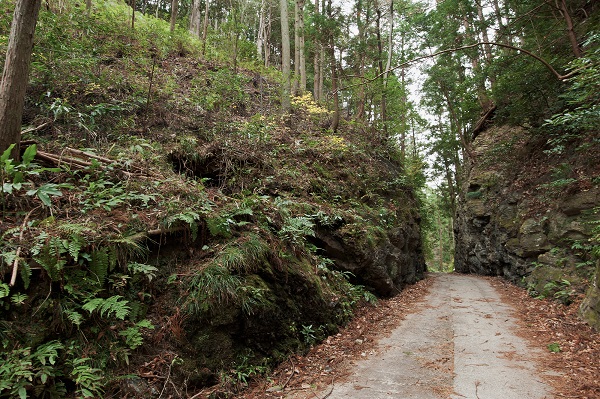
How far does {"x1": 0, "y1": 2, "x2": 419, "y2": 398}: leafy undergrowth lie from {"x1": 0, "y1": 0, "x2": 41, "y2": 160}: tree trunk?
49cm

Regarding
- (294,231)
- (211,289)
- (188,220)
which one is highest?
(188,220)

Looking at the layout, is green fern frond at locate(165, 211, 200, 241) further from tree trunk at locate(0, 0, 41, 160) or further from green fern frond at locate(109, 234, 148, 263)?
tree trunk at locate(0, 0, 41, 160)

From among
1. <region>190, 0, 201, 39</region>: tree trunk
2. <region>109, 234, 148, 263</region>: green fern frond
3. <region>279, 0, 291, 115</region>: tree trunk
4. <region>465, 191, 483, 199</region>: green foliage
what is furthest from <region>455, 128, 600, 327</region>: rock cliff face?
<region>190, 0, 201, 39</region>: tree trunk

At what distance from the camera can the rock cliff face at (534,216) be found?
303 inches

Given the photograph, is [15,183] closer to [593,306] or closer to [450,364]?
[450,364]

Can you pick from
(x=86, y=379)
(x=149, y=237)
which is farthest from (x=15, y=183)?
(x=86, y=379)

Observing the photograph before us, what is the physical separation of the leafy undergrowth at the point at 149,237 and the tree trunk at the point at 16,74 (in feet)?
1.60

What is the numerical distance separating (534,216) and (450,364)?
8.74 metres

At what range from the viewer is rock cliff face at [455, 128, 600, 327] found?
7695 millimetres

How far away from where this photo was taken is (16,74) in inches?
170

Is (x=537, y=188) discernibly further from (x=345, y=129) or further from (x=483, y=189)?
(x=345, y=129)

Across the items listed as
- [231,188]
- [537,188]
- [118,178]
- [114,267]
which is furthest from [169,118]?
[537,188]

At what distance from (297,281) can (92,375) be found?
3.06 meters

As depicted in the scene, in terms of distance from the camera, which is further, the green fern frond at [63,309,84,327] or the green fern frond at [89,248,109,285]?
the green fern frond at [89,248,109,285]
